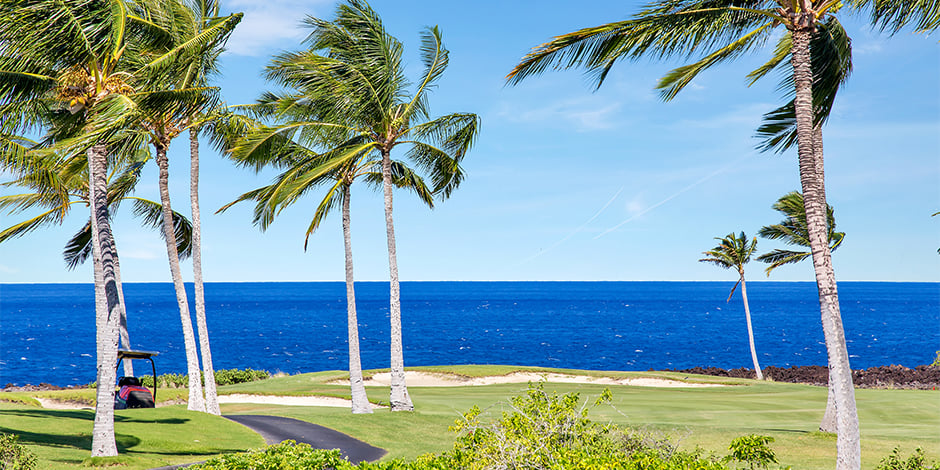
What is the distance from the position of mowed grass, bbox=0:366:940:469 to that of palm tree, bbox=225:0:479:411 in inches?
149

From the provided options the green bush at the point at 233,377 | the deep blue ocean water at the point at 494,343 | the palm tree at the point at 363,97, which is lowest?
the deep blue ocean water at the point at 494,343

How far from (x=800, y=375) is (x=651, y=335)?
58841 mm

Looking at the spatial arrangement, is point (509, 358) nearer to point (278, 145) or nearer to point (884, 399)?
point (884, 399)

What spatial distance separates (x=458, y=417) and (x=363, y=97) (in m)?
11.4

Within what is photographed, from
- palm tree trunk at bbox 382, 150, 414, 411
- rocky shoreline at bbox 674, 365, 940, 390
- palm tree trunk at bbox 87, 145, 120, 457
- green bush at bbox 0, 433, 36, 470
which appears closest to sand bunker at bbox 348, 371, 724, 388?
rocky shoreline at bbox 674, 365, 940, 390

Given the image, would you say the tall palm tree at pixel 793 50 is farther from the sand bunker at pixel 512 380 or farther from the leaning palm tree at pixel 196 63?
the sand bunker at pixel 512 380

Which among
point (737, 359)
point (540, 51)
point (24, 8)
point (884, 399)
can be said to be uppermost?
point (24, 8)

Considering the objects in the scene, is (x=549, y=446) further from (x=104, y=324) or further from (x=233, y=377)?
(x=233, y=377)

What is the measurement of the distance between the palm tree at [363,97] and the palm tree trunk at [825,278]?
13215 mm

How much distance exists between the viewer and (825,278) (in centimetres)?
1188

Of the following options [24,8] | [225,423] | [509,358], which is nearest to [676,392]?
[225,423]

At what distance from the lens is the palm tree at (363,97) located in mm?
21781

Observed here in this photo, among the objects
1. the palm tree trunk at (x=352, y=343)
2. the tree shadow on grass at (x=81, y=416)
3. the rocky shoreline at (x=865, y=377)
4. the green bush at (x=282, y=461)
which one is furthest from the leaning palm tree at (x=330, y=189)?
the rocky shoreline at (x=865, y=377)

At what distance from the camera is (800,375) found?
147 ft
